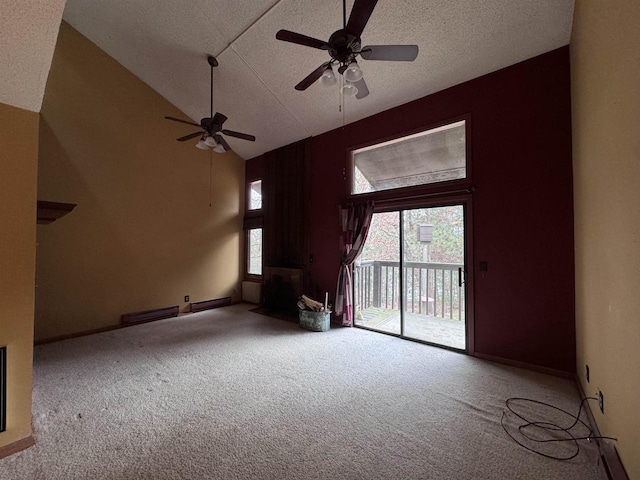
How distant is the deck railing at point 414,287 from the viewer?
396cm

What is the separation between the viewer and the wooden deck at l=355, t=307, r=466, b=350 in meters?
3.57

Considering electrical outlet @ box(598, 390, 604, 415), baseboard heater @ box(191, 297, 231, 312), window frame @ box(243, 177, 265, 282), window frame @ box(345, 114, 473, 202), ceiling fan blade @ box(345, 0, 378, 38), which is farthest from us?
window frame @ box(243, 177, 265, 282)

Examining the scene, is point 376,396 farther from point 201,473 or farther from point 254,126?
point 254,126

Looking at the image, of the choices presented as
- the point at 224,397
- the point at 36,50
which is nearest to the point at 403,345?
the point at 224,397

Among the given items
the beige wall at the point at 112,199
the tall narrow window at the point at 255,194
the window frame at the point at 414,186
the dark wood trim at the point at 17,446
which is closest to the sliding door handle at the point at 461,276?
the window frame at the point at 414,186

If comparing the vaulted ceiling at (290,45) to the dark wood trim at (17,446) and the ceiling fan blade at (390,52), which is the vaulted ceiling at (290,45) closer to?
the ceiling fan blade at (390,52)

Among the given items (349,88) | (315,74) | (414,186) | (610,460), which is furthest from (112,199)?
(610,460)

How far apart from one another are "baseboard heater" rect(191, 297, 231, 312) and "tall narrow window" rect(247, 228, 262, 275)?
807mm

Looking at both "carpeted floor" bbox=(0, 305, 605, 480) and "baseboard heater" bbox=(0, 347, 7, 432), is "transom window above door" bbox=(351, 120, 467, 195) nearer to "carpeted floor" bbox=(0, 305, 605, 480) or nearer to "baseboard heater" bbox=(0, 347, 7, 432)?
"carpeted floor" bbox=(0, 305, 605, 480)

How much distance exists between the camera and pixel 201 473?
147 centimetres

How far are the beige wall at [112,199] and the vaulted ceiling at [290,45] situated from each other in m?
0.36

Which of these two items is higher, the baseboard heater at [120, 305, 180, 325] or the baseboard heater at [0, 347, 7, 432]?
the baseboard heater at [0, 347, 7, 432]

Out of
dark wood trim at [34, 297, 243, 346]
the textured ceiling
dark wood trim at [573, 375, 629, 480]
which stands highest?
the textured ceiling

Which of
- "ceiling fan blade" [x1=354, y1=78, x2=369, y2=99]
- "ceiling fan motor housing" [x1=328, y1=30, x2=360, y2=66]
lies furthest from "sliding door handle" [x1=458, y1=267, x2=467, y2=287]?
"ceiling fan motor housing" [x1=328, y1=30, x2=360, y2=66]
